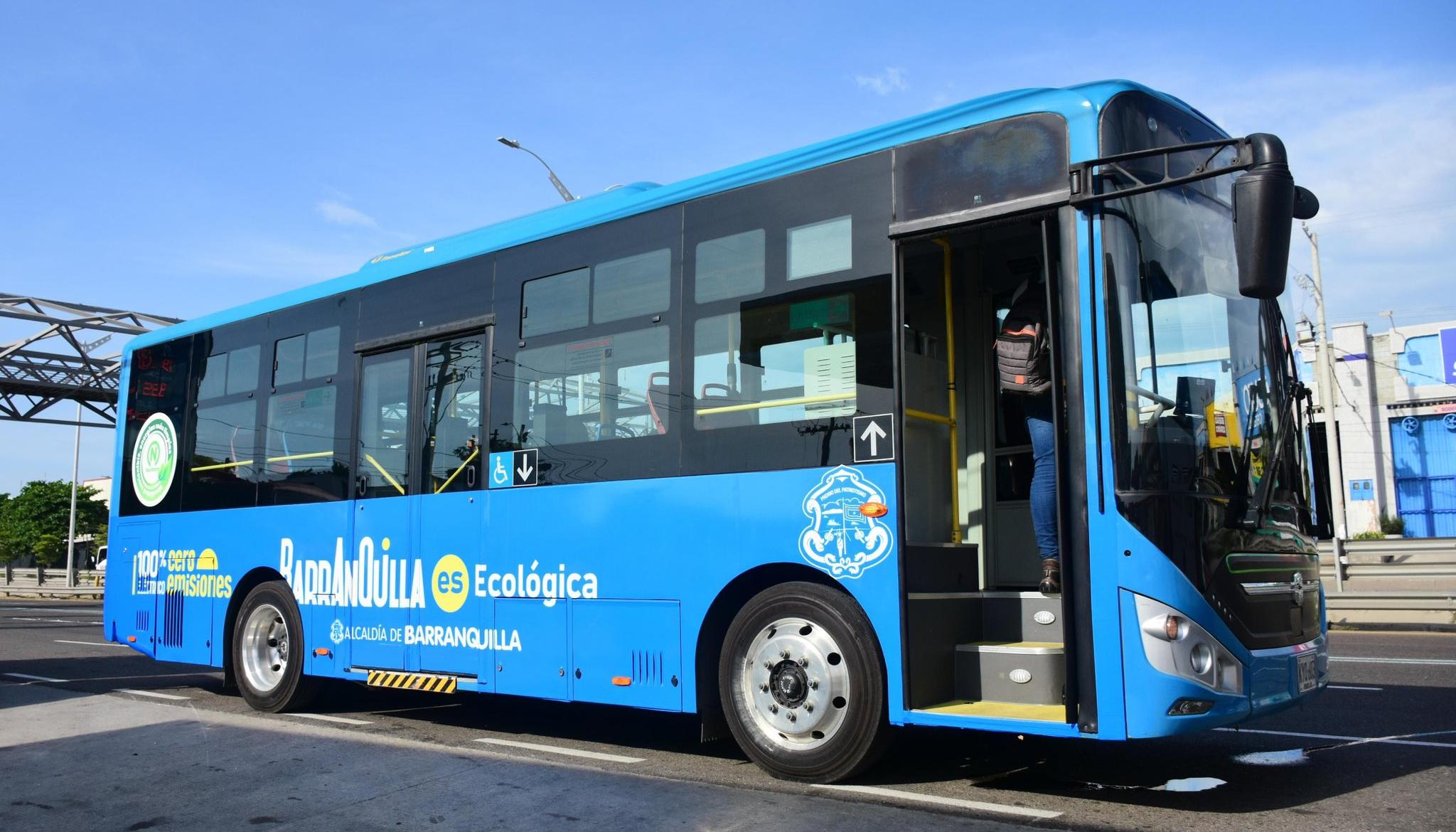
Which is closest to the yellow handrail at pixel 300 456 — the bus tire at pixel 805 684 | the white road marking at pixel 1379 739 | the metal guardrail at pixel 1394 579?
the bus tire at pixel 805 684

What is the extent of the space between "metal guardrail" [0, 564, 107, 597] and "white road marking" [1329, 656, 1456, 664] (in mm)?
34219

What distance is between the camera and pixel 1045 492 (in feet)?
18.9

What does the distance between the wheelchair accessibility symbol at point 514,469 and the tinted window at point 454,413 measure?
0.59 ft

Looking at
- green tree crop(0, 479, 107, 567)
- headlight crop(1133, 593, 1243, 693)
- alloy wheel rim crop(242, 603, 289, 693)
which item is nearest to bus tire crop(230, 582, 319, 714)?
alloy wheel rim crop(242, 603, 289, 693)

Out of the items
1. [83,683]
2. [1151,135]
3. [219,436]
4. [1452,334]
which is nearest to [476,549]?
[219,436]

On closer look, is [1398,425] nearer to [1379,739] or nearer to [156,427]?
[1379,739]

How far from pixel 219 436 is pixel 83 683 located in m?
3.11

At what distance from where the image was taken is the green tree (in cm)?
7219

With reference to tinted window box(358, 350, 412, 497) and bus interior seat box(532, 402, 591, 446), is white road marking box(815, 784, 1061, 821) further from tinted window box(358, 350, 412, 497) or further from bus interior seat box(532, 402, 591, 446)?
tinted window box(358, 350, 412, 497)

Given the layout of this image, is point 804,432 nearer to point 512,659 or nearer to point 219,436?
point 512,659

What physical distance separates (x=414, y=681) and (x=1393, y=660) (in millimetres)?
9661

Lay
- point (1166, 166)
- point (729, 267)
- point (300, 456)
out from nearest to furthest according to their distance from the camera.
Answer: point (1166, 166) → point (729, 267) → point (300, 456)

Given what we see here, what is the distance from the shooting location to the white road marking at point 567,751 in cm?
708

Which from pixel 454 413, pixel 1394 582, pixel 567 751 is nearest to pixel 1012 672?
pixel 567 751
